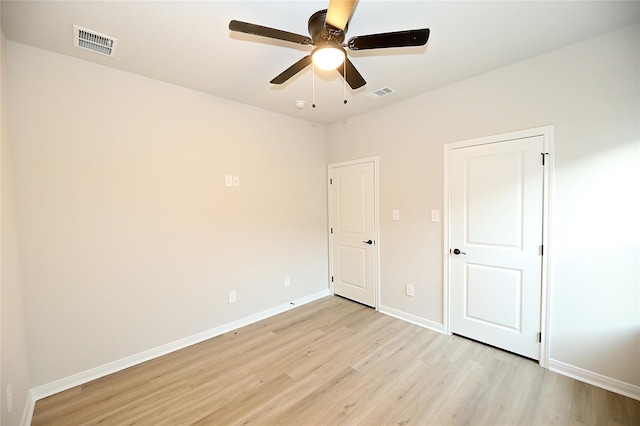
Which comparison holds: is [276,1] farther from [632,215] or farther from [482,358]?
[482,358]

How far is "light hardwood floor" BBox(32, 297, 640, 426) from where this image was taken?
1.90 meters

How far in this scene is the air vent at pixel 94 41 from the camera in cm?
193

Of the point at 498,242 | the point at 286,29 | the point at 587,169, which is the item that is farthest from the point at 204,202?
the point at 587,169

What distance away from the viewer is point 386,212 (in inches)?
139

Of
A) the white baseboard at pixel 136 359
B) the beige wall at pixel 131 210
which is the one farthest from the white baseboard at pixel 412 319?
the beige wall at pixel 131 210

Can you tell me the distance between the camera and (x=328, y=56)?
168 cm

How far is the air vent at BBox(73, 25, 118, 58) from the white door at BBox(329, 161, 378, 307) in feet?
9.25

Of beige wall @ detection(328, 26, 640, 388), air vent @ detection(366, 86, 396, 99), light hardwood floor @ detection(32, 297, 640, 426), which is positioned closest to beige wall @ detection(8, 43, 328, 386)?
light hardwood floor @ detection(32, 297, 640, 426)

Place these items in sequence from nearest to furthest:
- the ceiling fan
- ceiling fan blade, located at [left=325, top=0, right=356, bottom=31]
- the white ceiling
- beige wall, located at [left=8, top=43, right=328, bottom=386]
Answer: ceiling fan blade, located at [left=325, top=0, right=356, bottom=31] < the ceiling fan < the white ceiling < beige wall, located at [left=8, top=43, right=328, bottom=386]

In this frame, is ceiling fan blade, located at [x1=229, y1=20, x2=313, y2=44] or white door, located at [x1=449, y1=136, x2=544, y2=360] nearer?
ceiling fan blade, located at [x1=229, y1=20, x2=313, y2=44]

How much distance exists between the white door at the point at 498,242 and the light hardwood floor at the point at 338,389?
256 mm

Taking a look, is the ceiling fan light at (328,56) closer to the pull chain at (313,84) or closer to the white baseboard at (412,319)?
the pull chain at (313,84)

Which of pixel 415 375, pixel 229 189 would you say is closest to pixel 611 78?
pixel 415 375

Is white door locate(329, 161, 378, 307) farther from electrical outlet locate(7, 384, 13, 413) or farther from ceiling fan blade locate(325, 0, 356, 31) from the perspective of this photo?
electrical outlet locate(7, 384, 13, 413)
